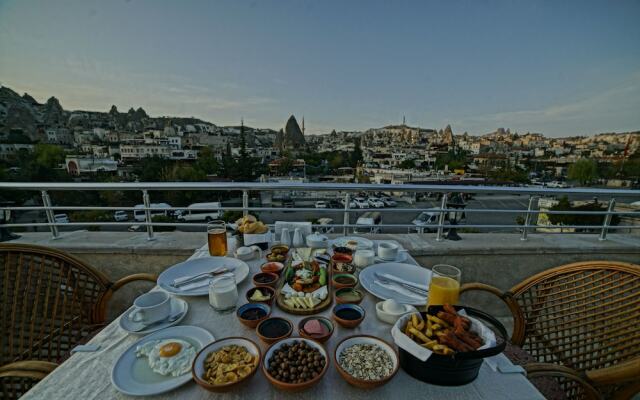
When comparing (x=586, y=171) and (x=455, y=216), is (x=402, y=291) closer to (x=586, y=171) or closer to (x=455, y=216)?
(x=455, y=216)

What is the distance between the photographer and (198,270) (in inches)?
55.6

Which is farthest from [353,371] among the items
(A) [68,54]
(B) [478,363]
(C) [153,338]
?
(A) [68,54]

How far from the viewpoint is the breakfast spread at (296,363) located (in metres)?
0.68

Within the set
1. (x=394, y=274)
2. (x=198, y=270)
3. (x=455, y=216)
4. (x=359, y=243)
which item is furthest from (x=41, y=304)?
(x=455, y=216)

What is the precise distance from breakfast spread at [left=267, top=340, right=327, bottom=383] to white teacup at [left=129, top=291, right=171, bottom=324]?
1.80ft

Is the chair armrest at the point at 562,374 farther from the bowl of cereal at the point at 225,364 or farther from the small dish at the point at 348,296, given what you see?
the bowl of cereal at the point at 225,364

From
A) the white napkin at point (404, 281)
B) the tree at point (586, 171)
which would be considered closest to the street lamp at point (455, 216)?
the white napkin at point (404, 281)

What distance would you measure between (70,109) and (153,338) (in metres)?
110

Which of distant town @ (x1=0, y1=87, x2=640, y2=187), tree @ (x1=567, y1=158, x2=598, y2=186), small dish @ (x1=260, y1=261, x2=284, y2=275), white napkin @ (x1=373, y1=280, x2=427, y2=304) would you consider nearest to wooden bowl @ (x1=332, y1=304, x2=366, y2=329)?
white napkin @ (x1=373, y1=280, x2=427, y2=304)

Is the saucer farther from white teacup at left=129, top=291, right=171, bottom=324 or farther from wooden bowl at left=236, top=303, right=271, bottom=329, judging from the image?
wooden bowl at left=236, top=303, right=271, bottom=329

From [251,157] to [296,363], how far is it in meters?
43.1

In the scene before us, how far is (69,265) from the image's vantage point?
58.7 inches

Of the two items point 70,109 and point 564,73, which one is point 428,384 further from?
point 70,109

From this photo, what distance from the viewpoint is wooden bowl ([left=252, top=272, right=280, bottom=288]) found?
124cm
